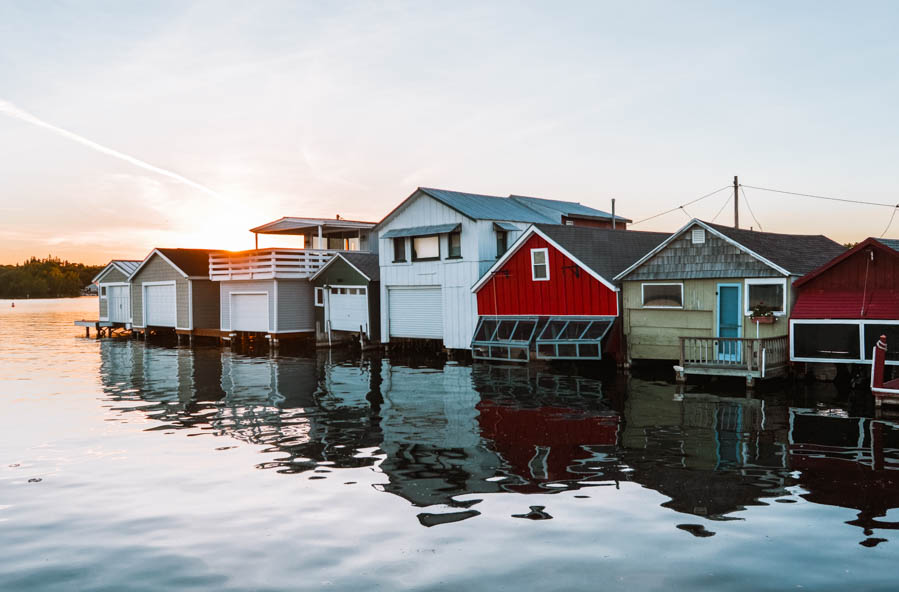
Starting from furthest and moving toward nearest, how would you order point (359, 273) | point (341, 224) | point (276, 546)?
point (341, 224)
point (359, 273)
point (276, 546)

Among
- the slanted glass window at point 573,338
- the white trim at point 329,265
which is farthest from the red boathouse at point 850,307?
the white trim at point 329,265

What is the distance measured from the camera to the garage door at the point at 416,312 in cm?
3728

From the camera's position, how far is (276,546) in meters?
10.0

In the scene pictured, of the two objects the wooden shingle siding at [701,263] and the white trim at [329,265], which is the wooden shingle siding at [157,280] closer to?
the white trim at [329,265]

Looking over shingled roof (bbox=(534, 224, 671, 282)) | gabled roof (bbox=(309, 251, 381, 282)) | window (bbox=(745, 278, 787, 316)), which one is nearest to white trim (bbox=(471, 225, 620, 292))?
shingled roof (bbox=(534, 224, 671, 282))

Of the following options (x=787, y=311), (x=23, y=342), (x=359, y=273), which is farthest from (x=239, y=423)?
(x=23, y=342)

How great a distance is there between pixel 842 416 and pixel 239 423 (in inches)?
588

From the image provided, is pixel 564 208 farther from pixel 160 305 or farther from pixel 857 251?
pixel 160 305

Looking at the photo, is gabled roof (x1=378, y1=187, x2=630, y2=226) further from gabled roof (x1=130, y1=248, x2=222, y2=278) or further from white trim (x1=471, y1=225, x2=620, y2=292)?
gabled roof (x1=130, y1=248, x2=222, y2=278)

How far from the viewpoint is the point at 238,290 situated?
156 ft

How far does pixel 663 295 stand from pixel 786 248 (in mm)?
5030

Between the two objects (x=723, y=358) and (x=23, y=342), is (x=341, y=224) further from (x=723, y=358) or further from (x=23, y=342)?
(x=723, y=358)

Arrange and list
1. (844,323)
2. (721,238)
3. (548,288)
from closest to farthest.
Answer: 1. (844,323)
2. (721,238)
3. (548,288)

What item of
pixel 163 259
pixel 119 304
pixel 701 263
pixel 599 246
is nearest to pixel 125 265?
pixel 119 304
